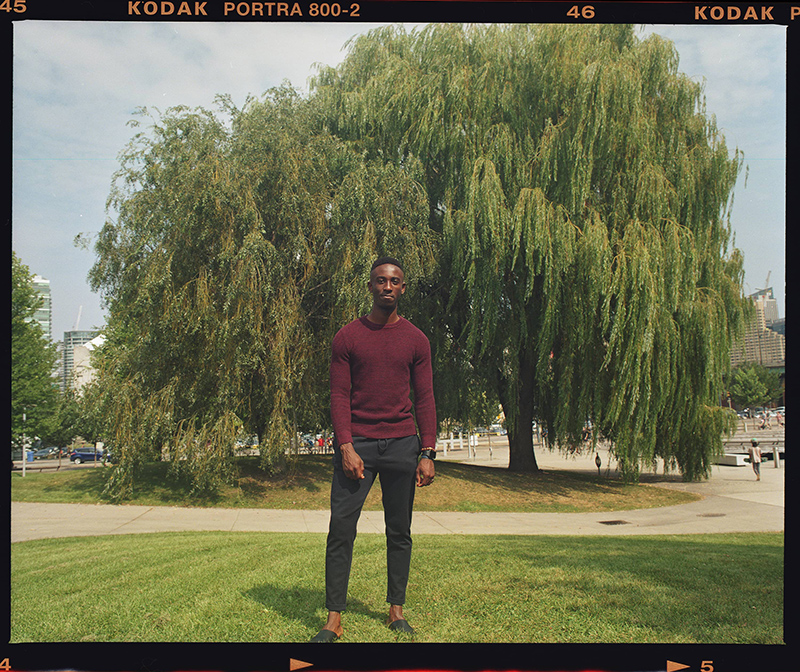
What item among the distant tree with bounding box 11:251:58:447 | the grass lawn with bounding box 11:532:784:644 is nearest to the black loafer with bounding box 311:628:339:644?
the grass lawn with bounding box 11:532:784:644

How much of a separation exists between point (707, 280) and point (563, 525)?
6061 millimetres

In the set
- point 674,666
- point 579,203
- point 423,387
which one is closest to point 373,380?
point 423,387

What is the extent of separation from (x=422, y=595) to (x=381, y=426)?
4.31ft

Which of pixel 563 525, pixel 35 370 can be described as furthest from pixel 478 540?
pixel 35 370

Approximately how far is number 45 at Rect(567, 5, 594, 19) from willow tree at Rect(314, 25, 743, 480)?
29.1 ft

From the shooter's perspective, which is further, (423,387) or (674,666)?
(423,387)

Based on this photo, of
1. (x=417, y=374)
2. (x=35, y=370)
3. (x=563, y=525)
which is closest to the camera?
(x=417, y=374)

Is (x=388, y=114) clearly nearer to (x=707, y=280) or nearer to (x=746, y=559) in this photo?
(x=707, y=280)

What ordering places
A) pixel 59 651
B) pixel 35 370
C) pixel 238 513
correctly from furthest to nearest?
pixel 35 370 → pixel 238 513 → pixel 59 651

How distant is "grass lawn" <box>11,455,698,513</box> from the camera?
12406mm

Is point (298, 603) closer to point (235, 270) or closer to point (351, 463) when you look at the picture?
Answer: point (351, 463)

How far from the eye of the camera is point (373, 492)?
12.6m

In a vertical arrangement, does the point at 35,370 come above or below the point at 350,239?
below

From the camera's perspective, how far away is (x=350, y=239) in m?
12.1
